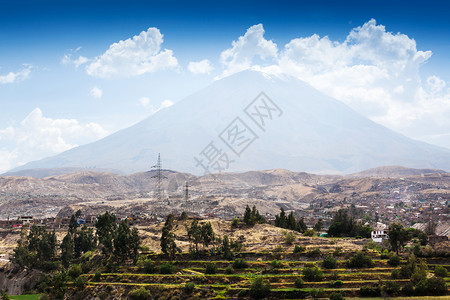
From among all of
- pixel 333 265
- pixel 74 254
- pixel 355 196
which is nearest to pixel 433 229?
pixel 333 265

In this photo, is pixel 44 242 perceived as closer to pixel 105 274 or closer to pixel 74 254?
pixel 74 254

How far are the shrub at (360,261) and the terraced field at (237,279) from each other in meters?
0.72

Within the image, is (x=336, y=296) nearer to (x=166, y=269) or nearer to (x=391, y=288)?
(x=391, y=288)

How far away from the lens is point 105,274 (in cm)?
4784

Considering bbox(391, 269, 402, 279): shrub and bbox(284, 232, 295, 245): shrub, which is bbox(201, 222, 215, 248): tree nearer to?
bbox(284, 232, 295, 245): shrub

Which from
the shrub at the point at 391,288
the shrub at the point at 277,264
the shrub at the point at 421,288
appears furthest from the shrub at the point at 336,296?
the shrub at the point at 277,264

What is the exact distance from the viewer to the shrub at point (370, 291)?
122 feet

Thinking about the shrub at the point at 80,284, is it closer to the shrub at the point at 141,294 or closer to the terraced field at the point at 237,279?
the terraced field at the point at 237,279

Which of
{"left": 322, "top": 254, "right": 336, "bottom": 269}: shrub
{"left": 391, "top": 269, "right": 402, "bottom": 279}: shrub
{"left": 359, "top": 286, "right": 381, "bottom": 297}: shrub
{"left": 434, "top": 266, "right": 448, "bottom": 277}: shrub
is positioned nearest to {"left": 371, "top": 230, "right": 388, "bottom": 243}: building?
{"left": 322, "top": 254, "right": 336, "bottom": 269}: shrub

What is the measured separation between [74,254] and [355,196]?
151 metres

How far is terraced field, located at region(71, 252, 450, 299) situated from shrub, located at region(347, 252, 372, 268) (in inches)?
28.2

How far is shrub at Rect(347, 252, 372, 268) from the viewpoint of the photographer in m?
43.6

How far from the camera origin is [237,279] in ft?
141

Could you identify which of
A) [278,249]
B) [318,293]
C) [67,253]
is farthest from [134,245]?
[318,293]
